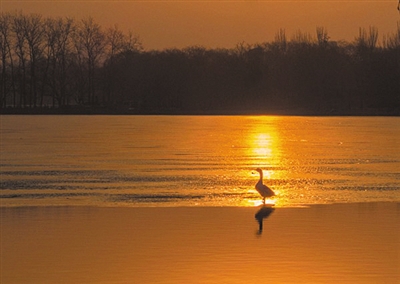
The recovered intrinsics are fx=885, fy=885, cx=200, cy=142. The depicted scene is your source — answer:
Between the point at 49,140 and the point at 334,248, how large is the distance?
28.1 metres

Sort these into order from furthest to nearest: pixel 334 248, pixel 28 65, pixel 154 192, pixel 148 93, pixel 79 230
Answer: pixel 148 93 < pixel 28 65 < pixel 154 192 < pixel 79 230 < pixel 334 248

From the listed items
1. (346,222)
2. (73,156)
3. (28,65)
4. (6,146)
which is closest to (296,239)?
(346,222)

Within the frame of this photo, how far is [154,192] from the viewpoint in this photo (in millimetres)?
19797

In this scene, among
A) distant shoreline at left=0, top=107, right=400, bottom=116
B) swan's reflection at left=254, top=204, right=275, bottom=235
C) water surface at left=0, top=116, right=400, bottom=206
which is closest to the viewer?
swan's reflection at left=254, top=204, right=275, bottom=235

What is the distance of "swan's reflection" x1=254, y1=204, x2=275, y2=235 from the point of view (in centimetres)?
1545

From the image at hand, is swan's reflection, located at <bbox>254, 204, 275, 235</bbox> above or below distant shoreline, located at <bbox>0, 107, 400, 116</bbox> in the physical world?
above

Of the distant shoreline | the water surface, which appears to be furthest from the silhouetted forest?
the water surface

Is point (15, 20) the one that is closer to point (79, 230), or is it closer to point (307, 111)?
point (307, 111)

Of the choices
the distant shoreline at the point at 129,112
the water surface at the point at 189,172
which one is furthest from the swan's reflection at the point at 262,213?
the distant shoreline at the point at 129,112

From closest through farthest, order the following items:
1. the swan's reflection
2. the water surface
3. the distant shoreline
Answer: the swan's reflection, the water surface, the distant shoreline

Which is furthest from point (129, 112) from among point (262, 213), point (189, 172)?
point (262, 213)

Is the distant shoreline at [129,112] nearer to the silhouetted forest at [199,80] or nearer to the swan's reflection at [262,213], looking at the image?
the silhouetted forest at [199,80]

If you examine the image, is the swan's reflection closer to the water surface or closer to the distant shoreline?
the water surface

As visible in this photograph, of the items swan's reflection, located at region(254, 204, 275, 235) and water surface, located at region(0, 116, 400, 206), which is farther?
water surface, located at region(0, 116, 400, 206)
